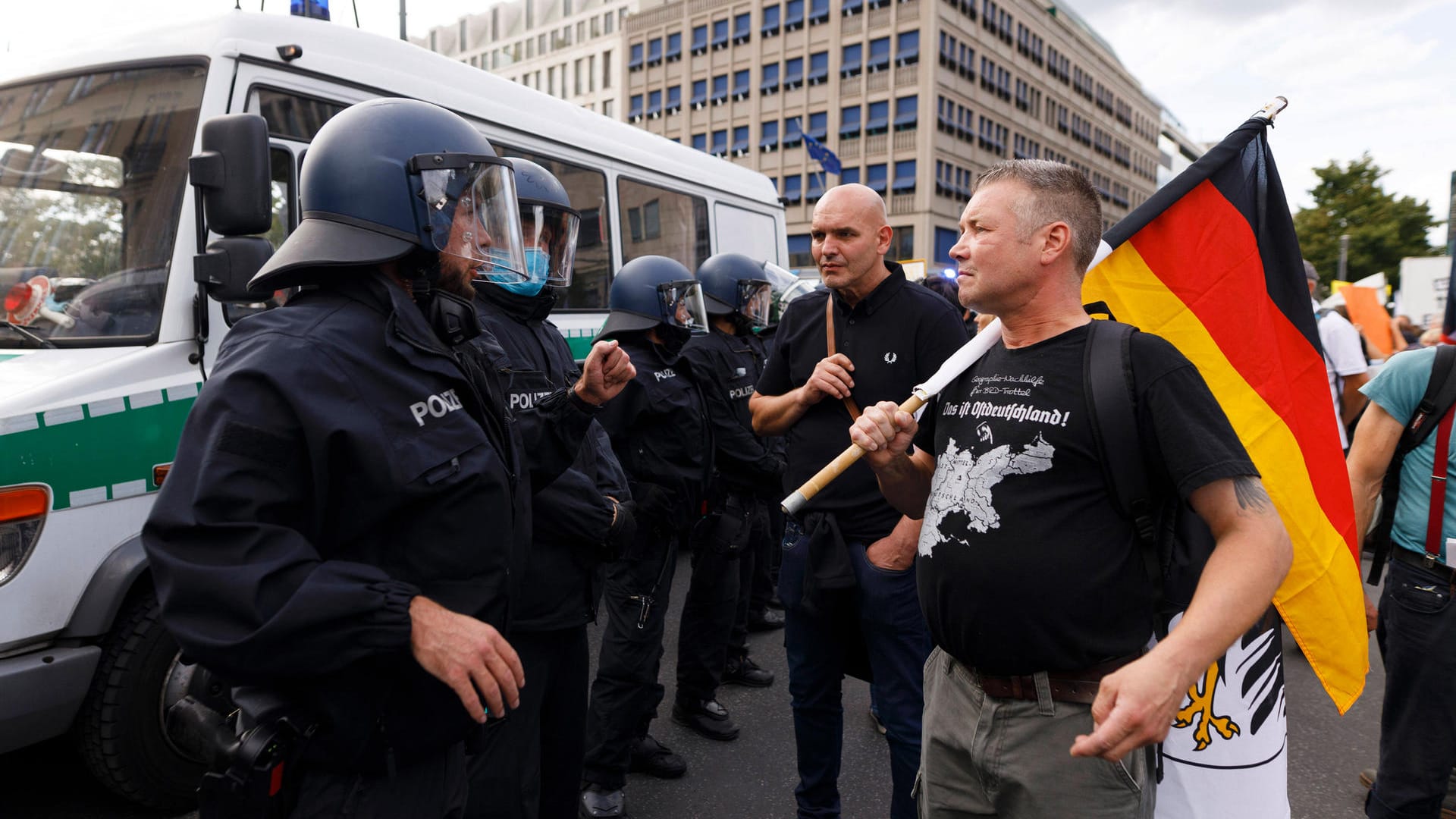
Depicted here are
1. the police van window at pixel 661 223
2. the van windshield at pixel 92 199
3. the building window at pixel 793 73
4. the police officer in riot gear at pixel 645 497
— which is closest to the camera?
the van windshield at pixel 92 199

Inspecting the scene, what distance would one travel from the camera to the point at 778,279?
23.6ft

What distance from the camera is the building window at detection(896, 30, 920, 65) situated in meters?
49.0

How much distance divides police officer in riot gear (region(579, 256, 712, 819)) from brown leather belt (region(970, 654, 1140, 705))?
1.94 metres

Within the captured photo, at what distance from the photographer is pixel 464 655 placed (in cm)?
151

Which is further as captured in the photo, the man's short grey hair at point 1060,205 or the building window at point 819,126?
the building window at point 819,126

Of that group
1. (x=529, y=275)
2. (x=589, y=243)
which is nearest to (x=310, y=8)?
(x=589, y=243)

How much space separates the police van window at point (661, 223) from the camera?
7.14 metres

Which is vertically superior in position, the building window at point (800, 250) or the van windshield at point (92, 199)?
the building window at point (800, 250)

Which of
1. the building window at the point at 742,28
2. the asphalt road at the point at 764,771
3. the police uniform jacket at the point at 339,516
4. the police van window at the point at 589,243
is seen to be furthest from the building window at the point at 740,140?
the police uniform jacket at the point at 339,516

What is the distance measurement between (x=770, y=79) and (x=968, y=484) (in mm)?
56452

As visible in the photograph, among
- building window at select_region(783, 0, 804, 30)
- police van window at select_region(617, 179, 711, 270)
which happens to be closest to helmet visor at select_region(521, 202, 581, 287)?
police van window at select_region(617, 179, 711, 270)

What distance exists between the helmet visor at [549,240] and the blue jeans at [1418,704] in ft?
9.51

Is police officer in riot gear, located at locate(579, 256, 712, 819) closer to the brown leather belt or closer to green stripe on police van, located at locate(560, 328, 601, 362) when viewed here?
the brown leather belt

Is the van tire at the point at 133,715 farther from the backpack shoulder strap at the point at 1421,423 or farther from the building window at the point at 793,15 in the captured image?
the building window at the point at 793,15
